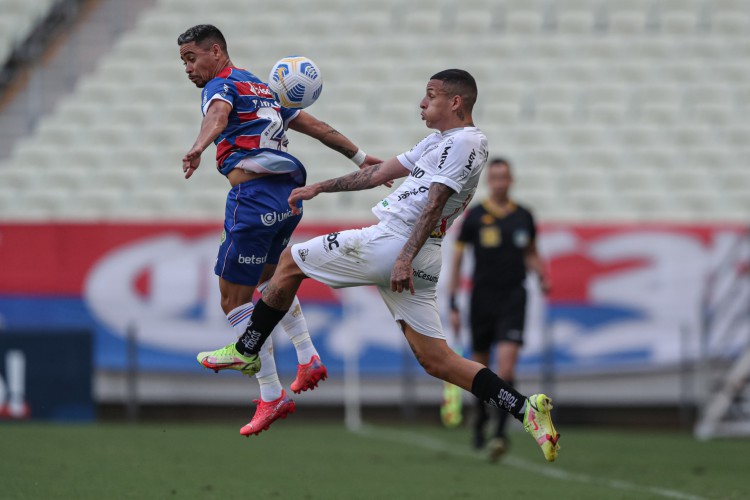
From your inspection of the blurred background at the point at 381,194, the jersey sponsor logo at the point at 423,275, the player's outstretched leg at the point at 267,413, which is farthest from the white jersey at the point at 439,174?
the blurred background at the point at 381,194

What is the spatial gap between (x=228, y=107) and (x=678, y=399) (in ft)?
31.0

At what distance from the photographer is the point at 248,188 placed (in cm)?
777

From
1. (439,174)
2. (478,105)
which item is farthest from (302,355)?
(478,105)

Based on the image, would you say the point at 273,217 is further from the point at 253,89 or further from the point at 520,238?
the point at 520,238

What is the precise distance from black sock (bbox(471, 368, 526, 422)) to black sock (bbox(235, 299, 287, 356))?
1.27m

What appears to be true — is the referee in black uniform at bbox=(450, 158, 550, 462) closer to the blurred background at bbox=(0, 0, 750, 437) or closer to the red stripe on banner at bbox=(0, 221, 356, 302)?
the blurred background at bbox=(0, 0, 750, 437)

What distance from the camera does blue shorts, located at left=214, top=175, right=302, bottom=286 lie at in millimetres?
7754

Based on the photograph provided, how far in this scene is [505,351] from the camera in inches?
448

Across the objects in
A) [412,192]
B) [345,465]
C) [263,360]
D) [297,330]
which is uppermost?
[412,192]

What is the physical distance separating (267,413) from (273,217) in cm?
124

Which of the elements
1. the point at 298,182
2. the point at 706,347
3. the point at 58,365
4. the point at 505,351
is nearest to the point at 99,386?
the point at 58,365

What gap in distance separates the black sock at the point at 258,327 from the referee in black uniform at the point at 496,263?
4036 millimetres

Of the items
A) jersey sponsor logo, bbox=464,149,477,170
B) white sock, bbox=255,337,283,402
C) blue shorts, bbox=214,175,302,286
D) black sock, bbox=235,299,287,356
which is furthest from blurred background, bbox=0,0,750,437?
jersey sponsor logo, bbox=464,149,477,170

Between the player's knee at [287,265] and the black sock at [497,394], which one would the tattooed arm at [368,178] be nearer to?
the player's knee at [287,265]
